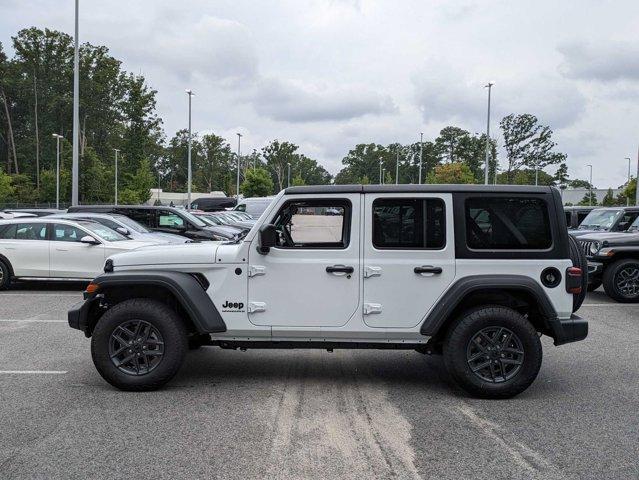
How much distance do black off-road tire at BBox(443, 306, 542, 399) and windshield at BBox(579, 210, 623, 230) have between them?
10466 mm

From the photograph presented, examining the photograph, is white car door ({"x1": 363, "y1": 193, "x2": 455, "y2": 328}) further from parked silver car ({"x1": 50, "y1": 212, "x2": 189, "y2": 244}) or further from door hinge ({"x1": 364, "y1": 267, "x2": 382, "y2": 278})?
parked silver car ({"x1": 50, "y1": 212, "x2": 189, "y2": 244})

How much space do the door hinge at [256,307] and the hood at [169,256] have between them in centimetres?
54

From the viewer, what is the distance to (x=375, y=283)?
572 centimetres

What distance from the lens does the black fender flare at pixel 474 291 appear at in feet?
18.3

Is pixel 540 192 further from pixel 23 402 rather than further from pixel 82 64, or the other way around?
pixel 82 64

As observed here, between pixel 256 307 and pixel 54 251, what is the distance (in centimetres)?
842

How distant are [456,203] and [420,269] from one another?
690 mm

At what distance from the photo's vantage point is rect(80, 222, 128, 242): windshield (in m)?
13.0

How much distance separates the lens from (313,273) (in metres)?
5.73

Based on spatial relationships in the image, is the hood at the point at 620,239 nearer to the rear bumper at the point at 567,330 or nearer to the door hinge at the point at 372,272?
the rear bumper at the point at 567,330

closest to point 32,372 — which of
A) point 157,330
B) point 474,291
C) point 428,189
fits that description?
point 157,330

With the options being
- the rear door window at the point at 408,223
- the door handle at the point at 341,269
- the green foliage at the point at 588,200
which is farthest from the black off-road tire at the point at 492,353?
the green foliage at the point at 588,200

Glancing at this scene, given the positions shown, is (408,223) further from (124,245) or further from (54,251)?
(54,251)

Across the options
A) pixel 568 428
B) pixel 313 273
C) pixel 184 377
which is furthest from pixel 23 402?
pixel 568 428
